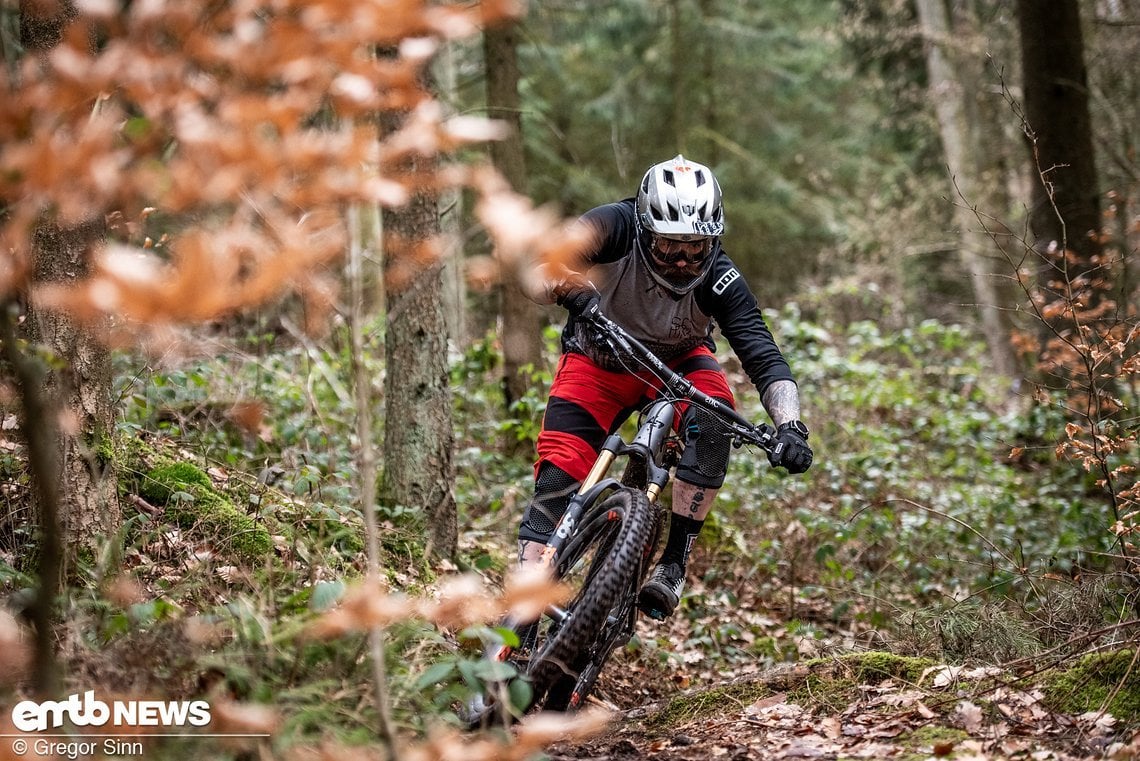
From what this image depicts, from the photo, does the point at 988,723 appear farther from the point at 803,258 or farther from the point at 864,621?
the point at 803,258

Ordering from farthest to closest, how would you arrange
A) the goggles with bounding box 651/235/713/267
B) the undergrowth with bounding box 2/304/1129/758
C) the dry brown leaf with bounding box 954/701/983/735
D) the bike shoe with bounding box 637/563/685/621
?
the goggles with bounding box 651/235/713/267 → the bike shoe with bounding box 637/563/685/621 → the dry brown leaf with bounding box 954/701/983/735 → the undergrowth with bounding box 2/304/1129/758

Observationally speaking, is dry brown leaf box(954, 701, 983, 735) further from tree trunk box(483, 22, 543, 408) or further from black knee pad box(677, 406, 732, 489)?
tree trunk box(483, 22, 543, 408)

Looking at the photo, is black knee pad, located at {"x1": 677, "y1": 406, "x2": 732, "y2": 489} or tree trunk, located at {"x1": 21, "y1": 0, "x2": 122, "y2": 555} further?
black knee pad, located at {"x1": 677, "y1": 406, "x2": 732, "y2": 489}

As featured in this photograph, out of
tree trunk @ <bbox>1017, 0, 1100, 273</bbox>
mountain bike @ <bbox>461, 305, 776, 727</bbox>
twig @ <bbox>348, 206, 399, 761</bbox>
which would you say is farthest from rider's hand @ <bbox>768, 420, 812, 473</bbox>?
tree trunk @ <bbox>1017, 0, 1100, 273</bbox>

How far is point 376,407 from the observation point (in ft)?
30.0

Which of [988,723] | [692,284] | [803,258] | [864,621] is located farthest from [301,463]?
[803,258]

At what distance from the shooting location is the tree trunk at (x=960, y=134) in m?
16.0

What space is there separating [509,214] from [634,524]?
1.97 m

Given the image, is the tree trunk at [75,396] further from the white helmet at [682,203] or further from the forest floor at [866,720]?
the white helmet at [682,203]

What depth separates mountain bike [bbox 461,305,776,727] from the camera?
3699 millimetres

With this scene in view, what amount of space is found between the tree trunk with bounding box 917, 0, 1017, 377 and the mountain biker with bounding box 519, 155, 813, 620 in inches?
485

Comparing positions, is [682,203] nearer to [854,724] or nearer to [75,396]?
[854,724]

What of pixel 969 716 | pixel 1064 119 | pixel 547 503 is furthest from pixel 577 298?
pixel 1064 119

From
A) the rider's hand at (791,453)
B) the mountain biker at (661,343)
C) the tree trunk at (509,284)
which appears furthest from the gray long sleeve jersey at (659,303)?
the tree trunk at (509,284)
